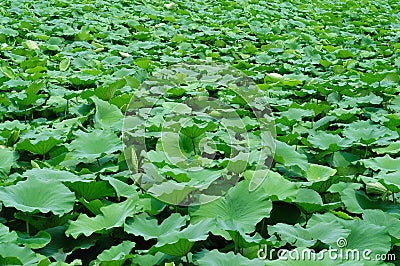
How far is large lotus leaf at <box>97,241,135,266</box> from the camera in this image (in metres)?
1.40

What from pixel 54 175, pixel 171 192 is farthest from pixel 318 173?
pixel 54 175

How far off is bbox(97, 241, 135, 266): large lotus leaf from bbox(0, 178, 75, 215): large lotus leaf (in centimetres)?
23

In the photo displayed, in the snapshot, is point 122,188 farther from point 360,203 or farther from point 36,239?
point 360,203

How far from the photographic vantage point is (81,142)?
2105 mm

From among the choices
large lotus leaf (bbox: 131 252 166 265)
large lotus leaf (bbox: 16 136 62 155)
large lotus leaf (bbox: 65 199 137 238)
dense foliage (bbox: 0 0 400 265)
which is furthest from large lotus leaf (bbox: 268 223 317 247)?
large lotus leaf (bbox: 16 136 62 155)

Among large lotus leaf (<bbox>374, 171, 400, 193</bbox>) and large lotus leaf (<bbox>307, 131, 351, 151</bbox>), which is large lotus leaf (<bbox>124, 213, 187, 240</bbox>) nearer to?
large lotus leaf (<bbox>374, 171, 400, 193</bbox>)

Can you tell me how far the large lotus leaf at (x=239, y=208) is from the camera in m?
1.63

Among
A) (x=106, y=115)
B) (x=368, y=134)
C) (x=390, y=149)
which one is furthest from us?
(x=106, y=115)

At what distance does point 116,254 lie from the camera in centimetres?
146

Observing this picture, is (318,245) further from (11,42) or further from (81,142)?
(11,42)

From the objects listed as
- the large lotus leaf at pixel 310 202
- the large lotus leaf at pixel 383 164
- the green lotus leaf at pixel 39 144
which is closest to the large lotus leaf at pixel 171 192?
the large lotus leaf at pixel 310 202

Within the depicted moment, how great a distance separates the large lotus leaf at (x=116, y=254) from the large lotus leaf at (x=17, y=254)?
7.0 inches

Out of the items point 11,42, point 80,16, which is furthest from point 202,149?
point 80,16

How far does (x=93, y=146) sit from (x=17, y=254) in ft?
2.42
